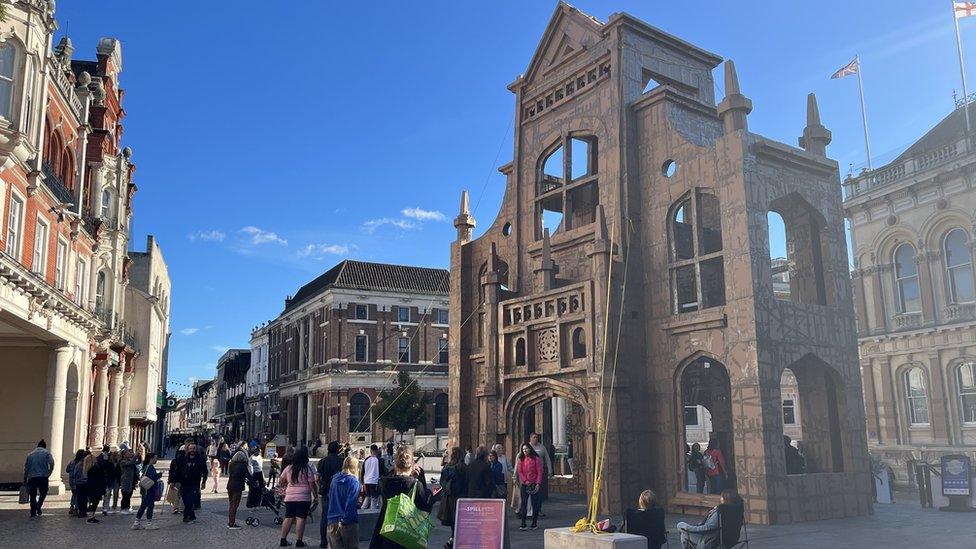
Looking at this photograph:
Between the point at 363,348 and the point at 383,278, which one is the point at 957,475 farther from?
the point at 383,278

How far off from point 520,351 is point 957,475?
35.8 feet

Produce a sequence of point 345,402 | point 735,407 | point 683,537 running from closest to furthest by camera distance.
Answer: point 683,537, point 735,407, point 345,402

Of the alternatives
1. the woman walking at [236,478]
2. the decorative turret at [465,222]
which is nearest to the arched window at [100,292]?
the decorative turret at [465,222]

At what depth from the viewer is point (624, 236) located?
64.2ft

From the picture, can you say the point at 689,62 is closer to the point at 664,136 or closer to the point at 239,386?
the point at 664,136

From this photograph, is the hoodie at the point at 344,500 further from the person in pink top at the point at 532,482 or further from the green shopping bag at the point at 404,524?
the person in pink top at the point at 532,482

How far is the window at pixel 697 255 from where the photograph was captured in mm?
18234

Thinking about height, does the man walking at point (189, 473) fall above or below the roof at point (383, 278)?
below

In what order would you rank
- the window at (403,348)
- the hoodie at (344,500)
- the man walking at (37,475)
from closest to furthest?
the hoodie at (344,500) < the man walking at (37,475) < the window at (403,348)

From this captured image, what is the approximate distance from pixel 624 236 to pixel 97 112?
24.3m

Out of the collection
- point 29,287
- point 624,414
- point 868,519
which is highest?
point 29,287

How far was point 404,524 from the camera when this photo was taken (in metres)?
8.87

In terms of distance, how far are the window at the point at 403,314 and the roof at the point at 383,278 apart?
1.55m

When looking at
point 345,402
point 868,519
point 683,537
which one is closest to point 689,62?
point 868,519
